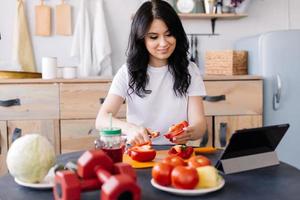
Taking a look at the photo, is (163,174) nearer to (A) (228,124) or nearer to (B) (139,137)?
(B) (139,137)

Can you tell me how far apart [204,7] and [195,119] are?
4.92 ft

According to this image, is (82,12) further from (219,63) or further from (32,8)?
(219,63)

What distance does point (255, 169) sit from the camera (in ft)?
4.06

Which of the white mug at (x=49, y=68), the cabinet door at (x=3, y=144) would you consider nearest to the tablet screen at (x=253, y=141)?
the white mug at (x=49, y=68)

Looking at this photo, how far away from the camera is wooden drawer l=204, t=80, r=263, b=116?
106 inches

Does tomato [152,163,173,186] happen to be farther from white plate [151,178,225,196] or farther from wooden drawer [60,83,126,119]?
wooden drawer [60,83,126,119]

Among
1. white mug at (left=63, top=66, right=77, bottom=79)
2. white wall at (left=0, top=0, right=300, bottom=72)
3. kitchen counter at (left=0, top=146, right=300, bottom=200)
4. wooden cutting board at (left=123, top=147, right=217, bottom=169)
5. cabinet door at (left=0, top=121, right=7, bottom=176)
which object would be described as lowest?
cabinet door at (left=0, top=121, right=7, bottom=176)

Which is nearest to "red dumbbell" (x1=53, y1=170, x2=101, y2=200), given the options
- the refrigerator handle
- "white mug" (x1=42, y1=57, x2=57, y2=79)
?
"white mug" (x1=42, y1=57, x2=57, y2=79)

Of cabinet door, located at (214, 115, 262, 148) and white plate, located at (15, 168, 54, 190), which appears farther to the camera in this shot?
cabinet door, located at (214, 115, 262, 148)

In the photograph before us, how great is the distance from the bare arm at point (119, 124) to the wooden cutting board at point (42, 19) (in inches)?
56.0

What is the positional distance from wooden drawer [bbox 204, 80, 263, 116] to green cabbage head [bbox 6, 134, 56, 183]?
175cm

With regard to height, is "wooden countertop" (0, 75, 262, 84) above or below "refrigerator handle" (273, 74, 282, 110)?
above

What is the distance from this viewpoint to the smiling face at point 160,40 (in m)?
1.72

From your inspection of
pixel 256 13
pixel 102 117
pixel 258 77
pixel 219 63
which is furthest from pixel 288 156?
pixel 102 117
